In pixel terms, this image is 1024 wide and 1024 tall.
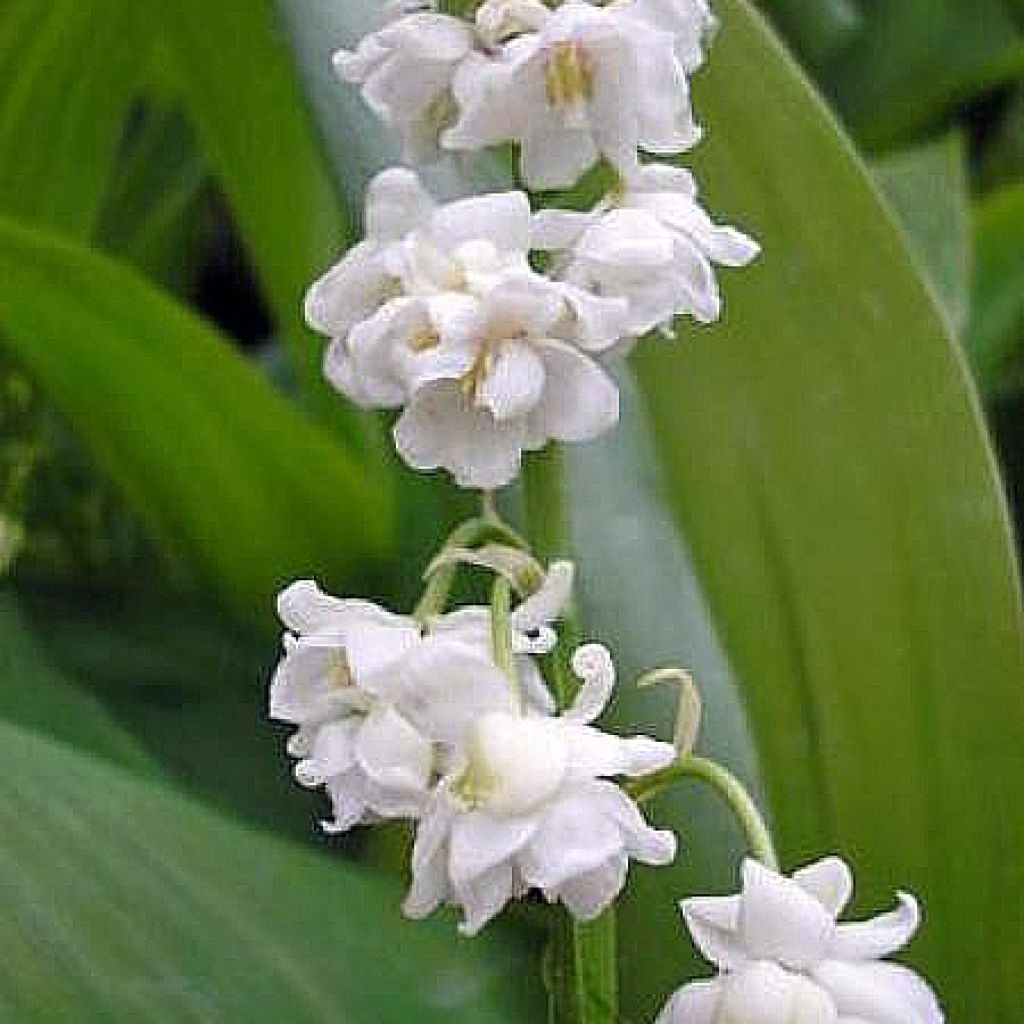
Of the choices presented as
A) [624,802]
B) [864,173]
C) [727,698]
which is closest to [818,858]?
[727,698]

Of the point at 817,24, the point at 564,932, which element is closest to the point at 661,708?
the point at 564,932

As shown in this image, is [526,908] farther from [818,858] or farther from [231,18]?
[231,18]

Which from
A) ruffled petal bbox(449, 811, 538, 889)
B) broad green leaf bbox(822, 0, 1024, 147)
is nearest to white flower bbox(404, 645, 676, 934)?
ruffled petal bbox(449, 811, 538, 889)

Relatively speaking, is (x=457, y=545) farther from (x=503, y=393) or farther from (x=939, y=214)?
(x=939, y=214)

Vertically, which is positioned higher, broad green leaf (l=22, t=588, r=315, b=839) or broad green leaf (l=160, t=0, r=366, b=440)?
broad green leaf (l=160, t=0, r=366, b=440)

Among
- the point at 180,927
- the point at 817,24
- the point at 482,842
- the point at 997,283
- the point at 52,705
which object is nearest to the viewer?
the point at 482,842

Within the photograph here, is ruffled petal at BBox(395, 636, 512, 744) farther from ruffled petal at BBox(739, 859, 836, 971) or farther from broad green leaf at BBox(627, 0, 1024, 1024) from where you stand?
broad green leaf at BBox(627, 0, 1024, 1024)

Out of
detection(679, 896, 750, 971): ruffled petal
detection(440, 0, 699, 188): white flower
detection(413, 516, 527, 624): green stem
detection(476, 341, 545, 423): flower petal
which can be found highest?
detection(440, 0, 699, 188): white flower
